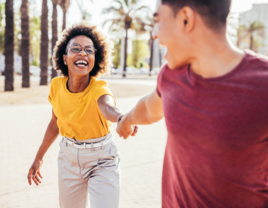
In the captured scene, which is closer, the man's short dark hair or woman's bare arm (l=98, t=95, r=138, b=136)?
the man's short dark hair

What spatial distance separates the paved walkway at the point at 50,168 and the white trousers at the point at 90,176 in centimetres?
170

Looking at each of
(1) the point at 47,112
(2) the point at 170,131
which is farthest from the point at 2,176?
(1) the point at 47,112

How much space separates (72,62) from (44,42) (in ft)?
68.9

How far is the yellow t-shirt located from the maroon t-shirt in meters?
1.32

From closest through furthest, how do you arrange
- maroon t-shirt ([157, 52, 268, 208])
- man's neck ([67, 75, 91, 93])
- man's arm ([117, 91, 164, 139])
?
maroon t-shirt ([157, 52, 268, 208]), man's arm ([117, 91, 164, 139]), man's neck ([67, 75, 91, 93])

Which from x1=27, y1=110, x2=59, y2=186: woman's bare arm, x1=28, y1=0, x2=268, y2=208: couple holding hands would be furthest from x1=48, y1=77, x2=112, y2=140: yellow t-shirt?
x1=28, y1=0, x2=268, y2=208: couple holding hands

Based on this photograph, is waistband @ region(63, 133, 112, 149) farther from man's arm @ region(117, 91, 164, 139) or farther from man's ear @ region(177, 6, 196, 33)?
man's ear @ region(177, 6, 196, 33)

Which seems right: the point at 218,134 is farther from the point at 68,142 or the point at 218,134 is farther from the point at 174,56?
the point at 68,142

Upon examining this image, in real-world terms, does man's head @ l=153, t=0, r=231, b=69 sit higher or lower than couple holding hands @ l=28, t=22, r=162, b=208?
higher

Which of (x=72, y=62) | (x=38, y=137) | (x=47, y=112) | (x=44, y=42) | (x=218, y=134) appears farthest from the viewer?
(x=44, y=42)

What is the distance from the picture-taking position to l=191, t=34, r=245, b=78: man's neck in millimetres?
1205

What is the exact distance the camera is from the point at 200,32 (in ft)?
4.05

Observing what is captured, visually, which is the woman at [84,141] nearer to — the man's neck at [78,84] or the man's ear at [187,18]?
the man's neck at [78,84]

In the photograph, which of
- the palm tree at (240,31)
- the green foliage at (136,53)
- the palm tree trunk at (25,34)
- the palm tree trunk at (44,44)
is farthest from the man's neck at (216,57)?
the green foliage at (136,53)
